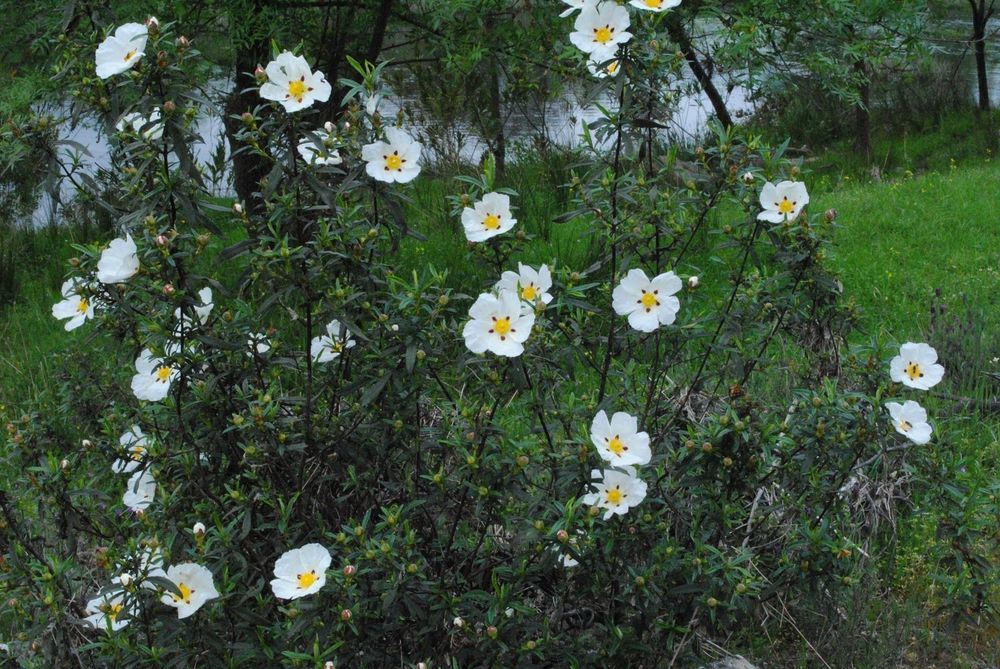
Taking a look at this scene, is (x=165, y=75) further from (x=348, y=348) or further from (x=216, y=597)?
(x=216, y=597)

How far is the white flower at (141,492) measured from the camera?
2944mm

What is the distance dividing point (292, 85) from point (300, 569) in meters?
1.17

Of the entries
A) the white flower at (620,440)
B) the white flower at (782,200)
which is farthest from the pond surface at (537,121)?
the white flower at (620,440)

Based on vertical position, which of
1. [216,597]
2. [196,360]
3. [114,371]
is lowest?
[114,371]

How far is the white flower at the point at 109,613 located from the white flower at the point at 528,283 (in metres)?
1.16

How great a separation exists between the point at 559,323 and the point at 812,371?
159 cm

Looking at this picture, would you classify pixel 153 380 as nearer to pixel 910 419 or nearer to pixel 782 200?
pixel 782 200

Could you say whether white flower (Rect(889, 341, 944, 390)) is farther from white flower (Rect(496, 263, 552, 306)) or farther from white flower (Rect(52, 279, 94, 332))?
white flower (Rect(52, 279, 94, 332))

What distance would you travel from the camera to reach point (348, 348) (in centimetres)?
281

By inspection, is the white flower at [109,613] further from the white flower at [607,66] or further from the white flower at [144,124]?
the white flower at [607,66]

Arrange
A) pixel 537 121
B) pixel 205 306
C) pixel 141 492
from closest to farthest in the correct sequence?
pixel 205 306, pixel 141 492, pixel 537 121

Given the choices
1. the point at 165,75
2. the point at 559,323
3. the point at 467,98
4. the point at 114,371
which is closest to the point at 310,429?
the point at 559,323

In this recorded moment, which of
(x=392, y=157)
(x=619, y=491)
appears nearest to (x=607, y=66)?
(x=392, y=157)

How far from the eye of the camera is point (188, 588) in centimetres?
246
